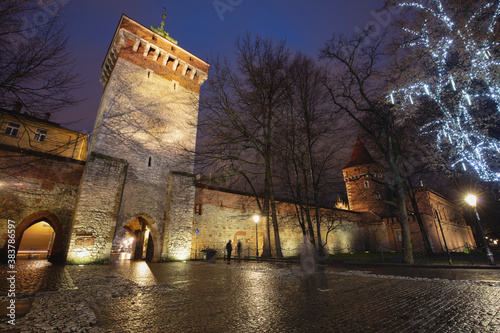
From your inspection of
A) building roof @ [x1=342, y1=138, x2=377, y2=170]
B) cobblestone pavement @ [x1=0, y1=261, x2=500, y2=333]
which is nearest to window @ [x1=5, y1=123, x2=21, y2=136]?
cobblestone pavement @ [x1=0, y1=261, x2=500, y2=333]

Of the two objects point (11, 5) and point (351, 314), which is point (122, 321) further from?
point (11, 5)

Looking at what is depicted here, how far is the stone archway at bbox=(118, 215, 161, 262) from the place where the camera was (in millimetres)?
13273

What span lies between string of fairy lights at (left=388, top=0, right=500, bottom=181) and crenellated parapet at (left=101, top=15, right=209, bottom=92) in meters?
14.7

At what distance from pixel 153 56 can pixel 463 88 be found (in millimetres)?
18474

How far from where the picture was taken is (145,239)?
1530 cm

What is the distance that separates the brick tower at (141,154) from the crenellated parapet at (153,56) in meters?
0.07

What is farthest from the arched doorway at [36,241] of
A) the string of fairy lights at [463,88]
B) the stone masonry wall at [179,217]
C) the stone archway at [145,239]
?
the string of fairy lights at [463,88]

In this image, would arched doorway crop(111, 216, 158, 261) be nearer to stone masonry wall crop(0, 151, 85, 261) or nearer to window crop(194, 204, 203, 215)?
window crop(194, 204, 203, 215)

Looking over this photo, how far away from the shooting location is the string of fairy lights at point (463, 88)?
7375 millimetres

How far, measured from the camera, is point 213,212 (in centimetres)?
1633

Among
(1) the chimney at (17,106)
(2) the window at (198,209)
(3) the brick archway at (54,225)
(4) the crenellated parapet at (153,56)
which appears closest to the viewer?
(1) the chimney at (17,106)

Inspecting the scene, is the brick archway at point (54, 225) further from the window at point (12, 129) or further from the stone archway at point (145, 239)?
the window at point (12, 129)

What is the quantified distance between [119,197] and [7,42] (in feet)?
29.6

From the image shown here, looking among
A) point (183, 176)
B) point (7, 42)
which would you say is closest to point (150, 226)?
point (183, 176)
